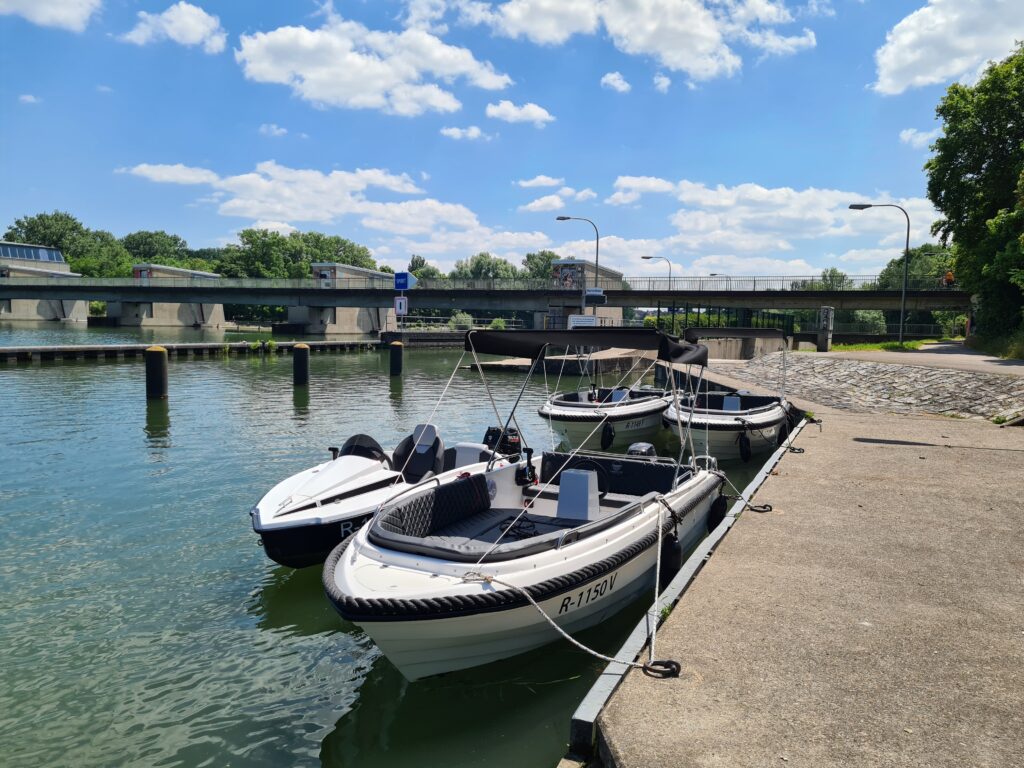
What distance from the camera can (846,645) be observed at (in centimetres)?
539

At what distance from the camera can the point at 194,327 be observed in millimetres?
100312

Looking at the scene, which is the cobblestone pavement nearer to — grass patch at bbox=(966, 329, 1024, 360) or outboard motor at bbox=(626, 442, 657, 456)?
grass patch at bbox=(966, 329, 1024, 360)

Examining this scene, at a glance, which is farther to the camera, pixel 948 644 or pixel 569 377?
pixel 569 377

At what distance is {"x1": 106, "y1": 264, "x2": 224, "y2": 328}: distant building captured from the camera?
89125 mm

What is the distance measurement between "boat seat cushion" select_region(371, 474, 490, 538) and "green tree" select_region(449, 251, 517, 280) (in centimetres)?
14882

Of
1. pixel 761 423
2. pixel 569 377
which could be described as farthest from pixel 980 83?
pixel 761 423

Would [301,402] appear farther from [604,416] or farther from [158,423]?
[604,416]

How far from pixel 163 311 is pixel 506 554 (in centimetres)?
10231

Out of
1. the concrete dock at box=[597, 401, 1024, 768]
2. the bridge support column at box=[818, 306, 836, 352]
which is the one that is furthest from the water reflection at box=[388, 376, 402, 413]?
the bridge support column at box=[818, 306, 836, 352]

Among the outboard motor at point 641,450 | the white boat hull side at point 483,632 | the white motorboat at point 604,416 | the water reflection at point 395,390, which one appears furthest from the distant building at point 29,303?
the white boat hull side at point 483,632

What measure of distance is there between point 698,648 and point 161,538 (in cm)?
885

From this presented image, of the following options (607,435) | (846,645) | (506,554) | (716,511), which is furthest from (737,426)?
(506,554)

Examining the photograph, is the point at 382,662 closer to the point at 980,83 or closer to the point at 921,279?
the point at 980,83

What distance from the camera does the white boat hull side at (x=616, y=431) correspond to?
1892cm
